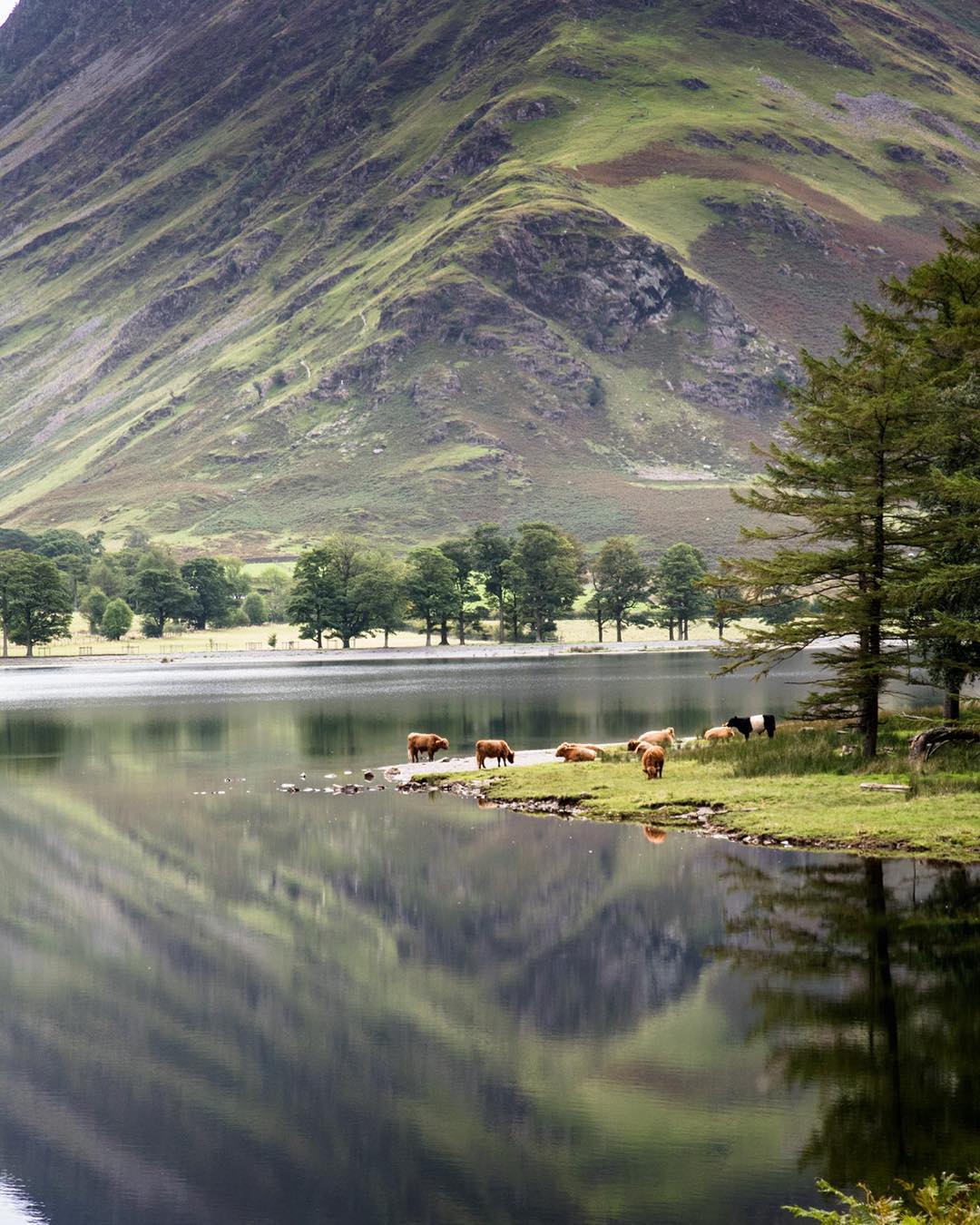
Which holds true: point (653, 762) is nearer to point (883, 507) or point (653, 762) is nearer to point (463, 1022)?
point (883, 507)

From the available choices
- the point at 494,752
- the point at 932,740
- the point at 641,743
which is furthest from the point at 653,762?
the point at 494,752

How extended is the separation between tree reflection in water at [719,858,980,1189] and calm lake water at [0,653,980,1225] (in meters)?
0.08

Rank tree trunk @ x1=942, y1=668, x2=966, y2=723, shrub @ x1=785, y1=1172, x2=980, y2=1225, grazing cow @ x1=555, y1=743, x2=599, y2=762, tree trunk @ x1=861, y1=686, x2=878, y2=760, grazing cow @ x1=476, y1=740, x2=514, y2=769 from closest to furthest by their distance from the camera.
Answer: shrub @ x1=785, y1=1172, x2=980, y2=1225
tree trunk @ x1=942, y1=668, x2=966, y2=723
tree trunk @ x1=861, y1=686, x2=878, y2=760
grazing cow @ x1=476, y1=740, x2=514, y2=769
grazing cow @ x1=555, y1=743, x2=599, y2=762

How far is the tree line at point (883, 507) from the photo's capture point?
163ft

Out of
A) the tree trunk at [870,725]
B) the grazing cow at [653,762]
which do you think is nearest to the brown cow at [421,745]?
the grazing cow at [653,762]

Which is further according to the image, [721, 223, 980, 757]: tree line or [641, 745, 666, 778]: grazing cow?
[641, 745, 666, 778]: grazing cow

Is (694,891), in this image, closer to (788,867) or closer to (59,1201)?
(788,867)

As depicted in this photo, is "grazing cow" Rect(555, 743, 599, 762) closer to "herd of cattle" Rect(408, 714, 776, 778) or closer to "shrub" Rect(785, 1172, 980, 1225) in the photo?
"herd of cattle" Rect(408, 714, 776, 778)

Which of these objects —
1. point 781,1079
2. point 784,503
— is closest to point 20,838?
point 784,503

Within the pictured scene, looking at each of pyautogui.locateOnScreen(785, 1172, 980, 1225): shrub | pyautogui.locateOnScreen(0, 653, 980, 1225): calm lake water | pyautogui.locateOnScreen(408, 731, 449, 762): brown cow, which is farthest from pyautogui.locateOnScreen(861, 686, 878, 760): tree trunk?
pyautogui.locateOnScreen(785, 1172, 980, 1225): shrub

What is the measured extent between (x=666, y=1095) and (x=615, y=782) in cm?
3054

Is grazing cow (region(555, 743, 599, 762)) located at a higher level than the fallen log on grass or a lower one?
lower

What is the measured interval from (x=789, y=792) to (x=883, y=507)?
11.2 m

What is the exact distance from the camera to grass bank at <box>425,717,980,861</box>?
4034cm
